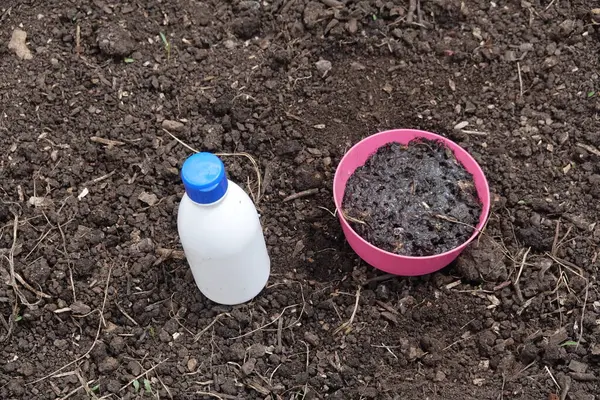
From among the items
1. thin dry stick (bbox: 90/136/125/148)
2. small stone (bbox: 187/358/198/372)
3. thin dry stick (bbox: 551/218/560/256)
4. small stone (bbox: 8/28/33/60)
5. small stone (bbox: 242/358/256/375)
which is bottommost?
small stone (bbox: 187/358/198/372)

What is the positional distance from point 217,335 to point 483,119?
3.35 feet

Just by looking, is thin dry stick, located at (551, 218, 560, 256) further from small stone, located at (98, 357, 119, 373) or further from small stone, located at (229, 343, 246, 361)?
small stone, located at (98, 357, 119, 373)

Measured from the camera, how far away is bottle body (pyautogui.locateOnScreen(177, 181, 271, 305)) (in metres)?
1.56

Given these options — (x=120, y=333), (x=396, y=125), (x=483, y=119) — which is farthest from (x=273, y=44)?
(x=120, y=333)

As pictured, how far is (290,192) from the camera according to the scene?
6.60ft

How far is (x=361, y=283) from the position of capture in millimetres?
1865

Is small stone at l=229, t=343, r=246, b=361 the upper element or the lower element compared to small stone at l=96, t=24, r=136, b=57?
lower

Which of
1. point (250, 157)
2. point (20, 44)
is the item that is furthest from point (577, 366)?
point (20, 44)

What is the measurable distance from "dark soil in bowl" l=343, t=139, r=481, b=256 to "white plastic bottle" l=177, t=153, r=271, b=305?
30cm

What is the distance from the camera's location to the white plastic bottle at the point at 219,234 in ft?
4.77

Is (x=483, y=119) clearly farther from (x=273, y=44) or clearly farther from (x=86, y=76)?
(x=86, y=76)

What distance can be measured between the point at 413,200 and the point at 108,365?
Answer: 898 millimetres

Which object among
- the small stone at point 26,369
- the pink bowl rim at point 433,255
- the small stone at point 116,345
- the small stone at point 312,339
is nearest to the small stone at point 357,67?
the pink bowl rim at point 433,255

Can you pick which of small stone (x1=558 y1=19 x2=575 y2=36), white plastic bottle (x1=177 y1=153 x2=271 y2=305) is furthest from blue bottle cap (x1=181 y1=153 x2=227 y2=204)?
small stone (x1=558 y1=19 x2=575 y2=36)
